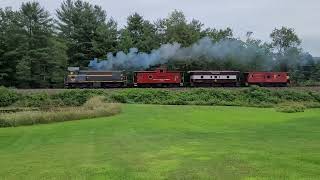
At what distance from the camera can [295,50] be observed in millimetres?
93250

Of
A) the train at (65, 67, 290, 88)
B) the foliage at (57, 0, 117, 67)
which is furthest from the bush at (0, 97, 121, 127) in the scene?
the foliage at (57, 0, 117, 67)

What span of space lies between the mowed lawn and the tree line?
1558 inches

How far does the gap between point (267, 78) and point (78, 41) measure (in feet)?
112

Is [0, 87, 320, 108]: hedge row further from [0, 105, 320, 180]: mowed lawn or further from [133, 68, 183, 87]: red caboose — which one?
[0, 105, 320, 180]: mowed lawn

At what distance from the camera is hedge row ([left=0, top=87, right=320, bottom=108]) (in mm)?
52906

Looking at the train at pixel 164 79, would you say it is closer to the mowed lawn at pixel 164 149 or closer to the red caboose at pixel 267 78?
the red caboose at pixel 267 78

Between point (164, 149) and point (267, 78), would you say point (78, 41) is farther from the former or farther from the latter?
point (164, 149)

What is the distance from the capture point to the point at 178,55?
75.7 metres

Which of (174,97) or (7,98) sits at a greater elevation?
(7,98)

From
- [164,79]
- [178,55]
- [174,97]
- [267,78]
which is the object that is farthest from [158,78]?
[267,78]

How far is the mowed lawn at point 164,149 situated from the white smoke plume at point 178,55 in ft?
115

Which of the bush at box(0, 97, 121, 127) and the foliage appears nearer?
the bush at box(0, 97, 121, 127)

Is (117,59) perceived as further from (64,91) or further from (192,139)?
(192,139)

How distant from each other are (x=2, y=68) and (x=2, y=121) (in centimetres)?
4120
